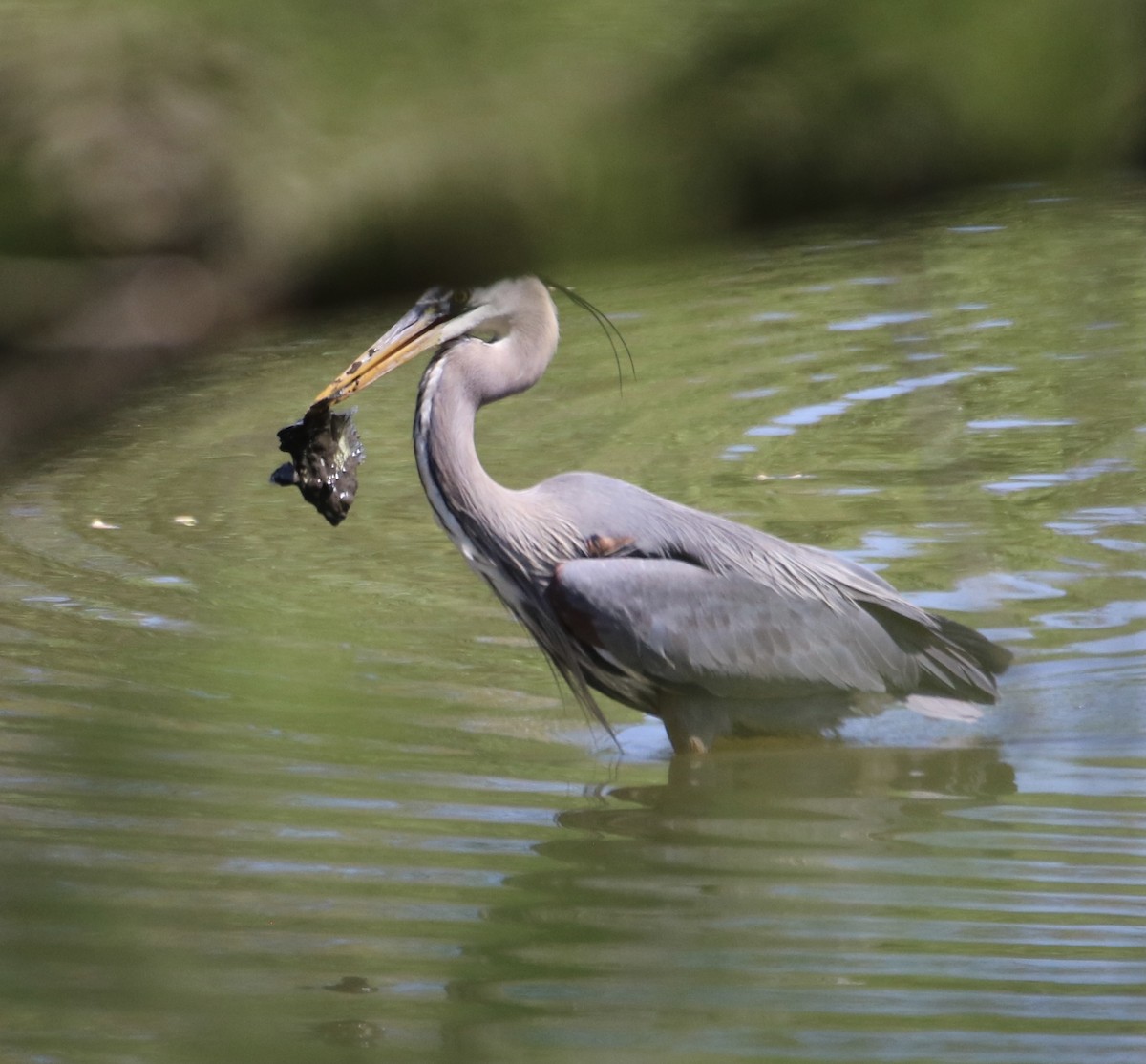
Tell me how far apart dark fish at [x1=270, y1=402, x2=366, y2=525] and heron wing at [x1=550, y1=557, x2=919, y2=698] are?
1.12 metres

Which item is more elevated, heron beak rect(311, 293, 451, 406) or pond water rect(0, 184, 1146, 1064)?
heron beak rect(311, 293, 451, 406)

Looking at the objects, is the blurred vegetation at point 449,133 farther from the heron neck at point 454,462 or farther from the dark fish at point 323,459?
the heron neck at point 454,462

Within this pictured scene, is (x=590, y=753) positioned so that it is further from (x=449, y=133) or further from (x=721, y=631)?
(x=449, y=133)

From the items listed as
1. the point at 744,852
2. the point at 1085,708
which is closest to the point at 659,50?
the point at 744,852

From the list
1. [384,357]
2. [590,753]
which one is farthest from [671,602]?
[384,357]

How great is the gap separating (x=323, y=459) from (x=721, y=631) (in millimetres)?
1560

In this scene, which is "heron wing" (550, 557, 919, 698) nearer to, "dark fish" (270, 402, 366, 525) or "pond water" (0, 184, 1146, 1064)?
"pond water" (0, 184, 1146, 1064)

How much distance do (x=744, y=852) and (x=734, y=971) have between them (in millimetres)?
1001

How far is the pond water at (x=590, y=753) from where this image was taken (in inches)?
47.0

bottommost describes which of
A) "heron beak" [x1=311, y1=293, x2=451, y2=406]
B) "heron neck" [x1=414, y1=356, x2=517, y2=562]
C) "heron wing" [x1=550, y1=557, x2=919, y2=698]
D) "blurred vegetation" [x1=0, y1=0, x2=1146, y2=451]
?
"heron wing" [x1=550, y1=557, x2=919, y2=698]

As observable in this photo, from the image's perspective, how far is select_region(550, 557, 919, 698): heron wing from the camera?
4.79m

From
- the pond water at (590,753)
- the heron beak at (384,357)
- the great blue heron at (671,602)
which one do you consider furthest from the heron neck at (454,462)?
the pond water at (590,753)

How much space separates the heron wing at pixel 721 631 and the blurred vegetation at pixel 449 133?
4089 millimetres

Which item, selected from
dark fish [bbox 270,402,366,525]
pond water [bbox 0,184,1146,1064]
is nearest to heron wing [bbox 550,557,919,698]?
pond water [bbox 0,184,1146,1064]
